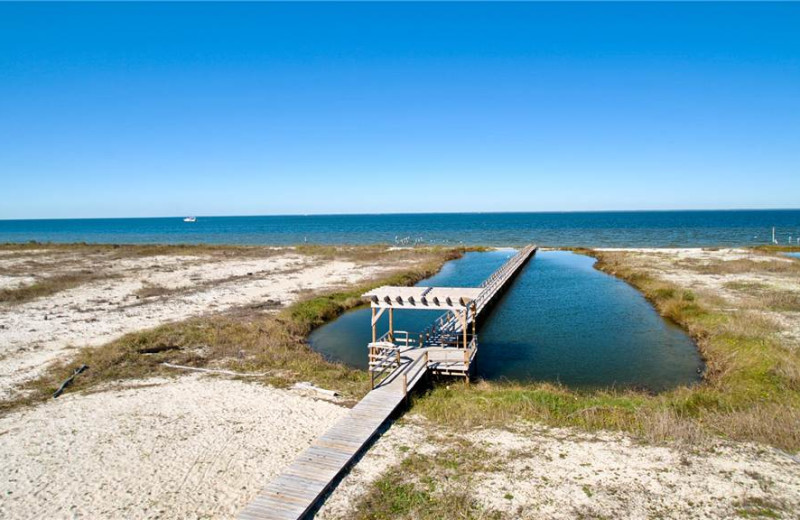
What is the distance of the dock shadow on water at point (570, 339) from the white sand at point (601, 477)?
21.2 ft

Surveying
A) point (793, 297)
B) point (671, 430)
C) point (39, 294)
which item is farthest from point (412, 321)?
point (39, 294)

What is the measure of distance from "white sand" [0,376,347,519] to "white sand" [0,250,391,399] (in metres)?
4.54

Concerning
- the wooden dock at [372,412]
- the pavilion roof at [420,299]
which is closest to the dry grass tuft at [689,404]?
the wooden dock at [372,412]

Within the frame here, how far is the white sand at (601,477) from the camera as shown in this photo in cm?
989

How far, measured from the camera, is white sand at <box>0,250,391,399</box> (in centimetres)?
2184

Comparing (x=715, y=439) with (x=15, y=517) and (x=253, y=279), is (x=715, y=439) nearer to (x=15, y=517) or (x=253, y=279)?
(x=15, y=517)

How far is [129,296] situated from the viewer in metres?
33.3

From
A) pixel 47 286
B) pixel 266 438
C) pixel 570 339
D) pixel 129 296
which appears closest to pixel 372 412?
pixel 266 438

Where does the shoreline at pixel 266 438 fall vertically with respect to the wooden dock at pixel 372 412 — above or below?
below

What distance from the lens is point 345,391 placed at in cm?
1669

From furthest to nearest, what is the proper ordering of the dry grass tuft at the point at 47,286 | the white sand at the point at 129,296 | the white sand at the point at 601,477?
the dry grass tuft at the point at 47,286 < the white sand at the point at 129,296 < the white sand at the point at 601,477

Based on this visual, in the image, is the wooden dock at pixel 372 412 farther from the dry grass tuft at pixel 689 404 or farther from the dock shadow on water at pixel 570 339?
the dock shadow on water at pixel 570 339

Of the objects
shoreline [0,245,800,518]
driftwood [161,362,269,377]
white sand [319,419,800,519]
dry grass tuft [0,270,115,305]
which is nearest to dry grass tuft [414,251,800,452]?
shoreline [0,245,800,518]

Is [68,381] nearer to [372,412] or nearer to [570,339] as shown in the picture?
[372,412]
